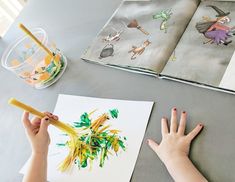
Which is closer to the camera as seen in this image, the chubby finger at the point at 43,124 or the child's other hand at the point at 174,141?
the child's other hand at the point at 174,141

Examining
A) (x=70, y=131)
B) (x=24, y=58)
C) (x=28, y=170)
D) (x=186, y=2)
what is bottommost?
(x=28, y=170)

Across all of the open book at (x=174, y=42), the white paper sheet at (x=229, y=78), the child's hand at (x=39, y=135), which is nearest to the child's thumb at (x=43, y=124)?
the child's hand at (x=39, y=135)

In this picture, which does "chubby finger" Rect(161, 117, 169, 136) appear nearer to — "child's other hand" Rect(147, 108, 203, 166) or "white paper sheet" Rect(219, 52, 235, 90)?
"child's other hand" Rect(147, 108, 203, 166)

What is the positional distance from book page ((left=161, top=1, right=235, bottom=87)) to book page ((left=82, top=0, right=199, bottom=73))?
0.07 ft

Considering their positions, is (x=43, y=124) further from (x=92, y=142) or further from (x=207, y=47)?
(x=207, y=47)

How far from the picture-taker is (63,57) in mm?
830

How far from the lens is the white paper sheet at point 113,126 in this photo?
0.57 metres

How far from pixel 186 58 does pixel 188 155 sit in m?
0.19

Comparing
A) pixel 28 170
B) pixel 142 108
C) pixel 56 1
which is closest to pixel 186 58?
pixel 142 108

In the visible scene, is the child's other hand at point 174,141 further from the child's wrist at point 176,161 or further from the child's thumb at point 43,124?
the child's thumb at point 43,124

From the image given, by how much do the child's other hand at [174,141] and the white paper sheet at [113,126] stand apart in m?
0.04

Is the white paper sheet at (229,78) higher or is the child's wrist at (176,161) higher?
the white paper sheet at (229,78)

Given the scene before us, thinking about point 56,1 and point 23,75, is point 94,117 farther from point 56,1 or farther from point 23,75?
point 56,1

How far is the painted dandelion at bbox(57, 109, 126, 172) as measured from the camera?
1.98 ft
